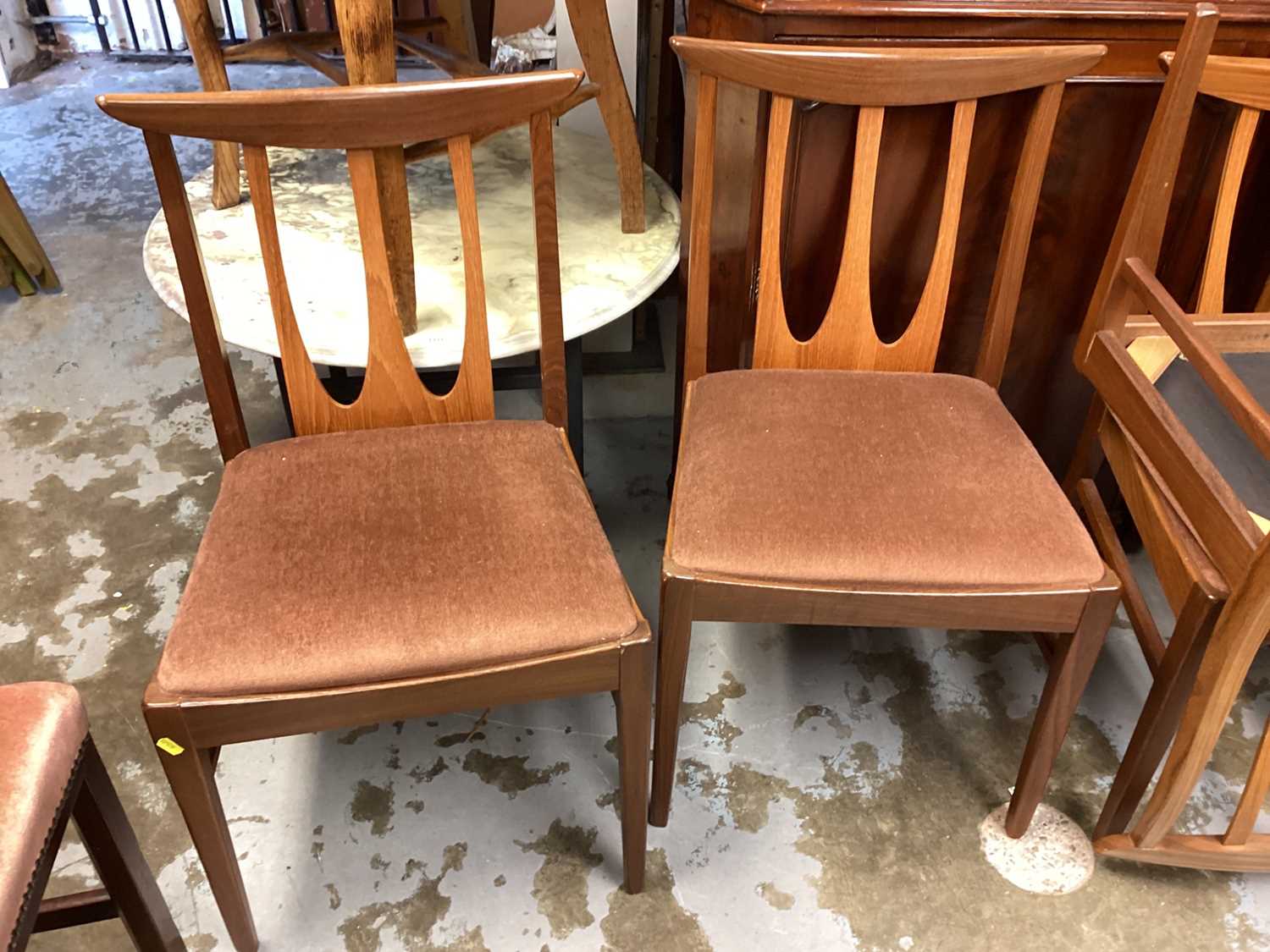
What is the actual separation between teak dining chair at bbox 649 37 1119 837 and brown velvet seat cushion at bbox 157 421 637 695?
0.14 m

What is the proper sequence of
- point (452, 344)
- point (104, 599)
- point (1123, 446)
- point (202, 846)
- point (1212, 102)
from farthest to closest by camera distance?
point (104, 599)
point (452, 344)
point (1212, 102)
point (1123, 446)
point (202, 846)

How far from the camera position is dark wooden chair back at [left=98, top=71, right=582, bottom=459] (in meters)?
1.08

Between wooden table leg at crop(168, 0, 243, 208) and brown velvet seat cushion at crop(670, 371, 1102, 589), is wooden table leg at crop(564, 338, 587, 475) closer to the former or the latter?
brown velvet seat cushion at crop(670, 371, 1102, 589)

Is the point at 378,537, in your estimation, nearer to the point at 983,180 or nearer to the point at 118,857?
the point at 118,857

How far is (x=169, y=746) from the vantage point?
0.99 meters

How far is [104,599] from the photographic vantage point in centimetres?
173

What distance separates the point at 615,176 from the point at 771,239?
0.72m

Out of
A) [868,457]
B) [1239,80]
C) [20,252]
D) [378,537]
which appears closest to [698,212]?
[868,457]

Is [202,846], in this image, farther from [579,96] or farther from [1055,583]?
[579,96]

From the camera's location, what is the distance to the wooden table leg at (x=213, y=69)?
1596 mm

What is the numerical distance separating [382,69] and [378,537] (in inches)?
22.9

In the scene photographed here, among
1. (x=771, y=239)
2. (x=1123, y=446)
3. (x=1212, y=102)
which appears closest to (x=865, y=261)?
(x=771, y=239)

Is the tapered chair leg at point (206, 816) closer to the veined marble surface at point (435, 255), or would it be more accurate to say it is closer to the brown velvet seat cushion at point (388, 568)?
the brown velvet seat cushion at point (388, 568)

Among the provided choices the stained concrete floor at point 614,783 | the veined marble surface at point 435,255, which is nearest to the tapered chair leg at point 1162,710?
the stained concrete floor at point 614,783
